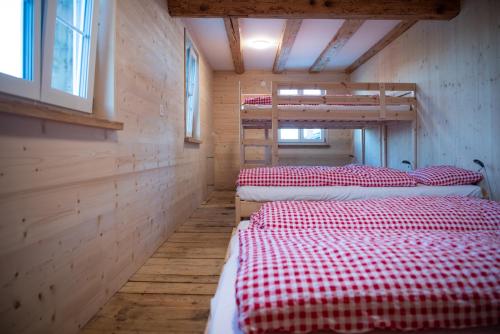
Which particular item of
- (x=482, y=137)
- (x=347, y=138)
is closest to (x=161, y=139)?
(x=482, y=137)

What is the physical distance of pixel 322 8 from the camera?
2.65 metres

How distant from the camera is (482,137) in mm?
2354

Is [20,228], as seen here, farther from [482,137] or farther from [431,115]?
[431,115]

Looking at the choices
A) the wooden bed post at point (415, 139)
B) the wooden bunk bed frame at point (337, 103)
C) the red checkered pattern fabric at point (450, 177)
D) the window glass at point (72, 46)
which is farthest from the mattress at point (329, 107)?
the window glass at point (72, 46)

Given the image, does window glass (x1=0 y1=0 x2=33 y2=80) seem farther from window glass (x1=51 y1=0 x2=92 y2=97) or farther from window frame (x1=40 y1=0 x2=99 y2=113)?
window glass (x1=51 y1=0 x2=92 y2=97)

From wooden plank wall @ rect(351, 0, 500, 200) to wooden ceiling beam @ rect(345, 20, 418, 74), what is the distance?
0.08 metres

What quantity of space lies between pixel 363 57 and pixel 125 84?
402cm

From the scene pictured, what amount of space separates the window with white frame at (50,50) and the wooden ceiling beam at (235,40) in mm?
1954

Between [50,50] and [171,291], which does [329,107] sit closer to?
[171,291]

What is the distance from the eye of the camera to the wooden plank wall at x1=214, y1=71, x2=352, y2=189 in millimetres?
5340

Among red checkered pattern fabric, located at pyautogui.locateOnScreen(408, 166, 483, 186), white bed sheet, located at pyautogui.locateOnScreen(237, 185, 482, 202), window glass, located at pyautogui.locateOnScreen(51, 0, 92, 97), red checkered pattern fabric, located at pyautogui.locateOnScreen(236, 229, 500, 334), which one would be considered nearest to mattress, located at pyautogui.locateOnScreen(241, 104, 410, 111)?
red checkered pattern fabric, located at pyautogui.locateOnScreen(408, 166, 483, 186)

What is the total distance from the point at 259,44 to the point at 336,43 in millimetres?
1038

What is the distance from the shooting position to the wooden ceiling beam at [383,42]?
334 centimetres

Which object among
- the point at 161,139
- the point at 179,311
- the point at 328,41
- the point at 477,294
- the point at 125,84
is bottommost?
the point at 179,311
